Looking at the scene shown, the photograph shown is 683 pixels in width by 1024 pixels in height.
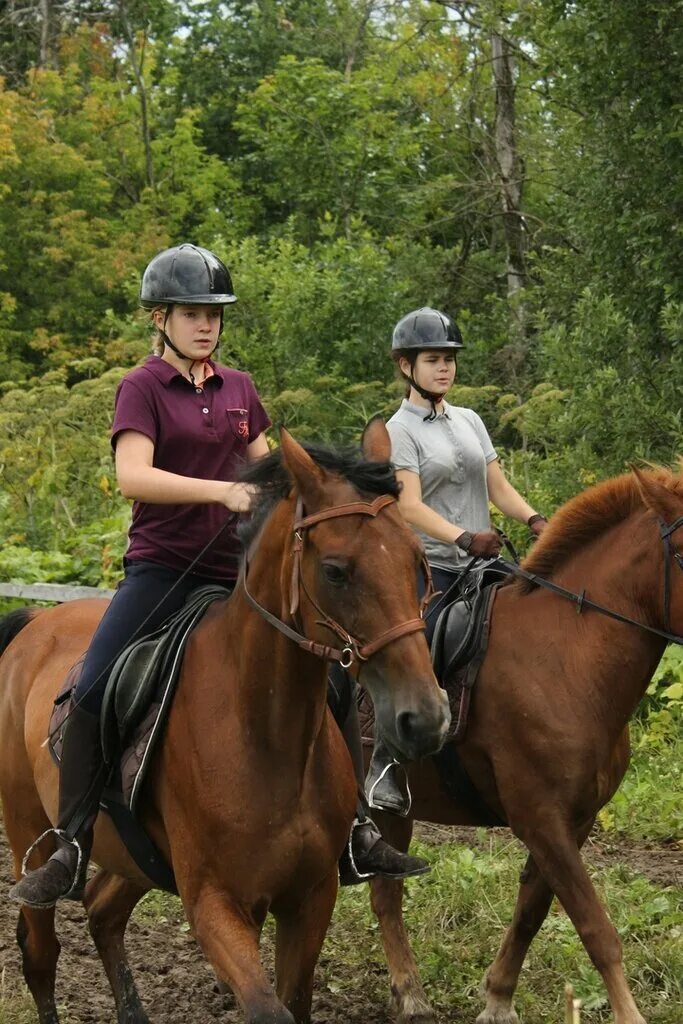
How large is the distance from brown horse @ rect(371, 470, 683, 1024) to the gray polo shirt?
55cm

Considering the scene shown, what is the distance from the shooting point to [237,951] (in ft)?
13.1

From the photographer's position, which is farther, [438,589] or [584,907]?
[438,589]

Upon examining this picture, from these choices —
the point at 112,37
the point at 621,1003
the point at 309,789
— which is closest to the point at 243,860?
the point at 309,789

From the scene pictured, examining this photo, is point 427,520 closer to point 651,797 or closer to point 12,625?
point 12,625

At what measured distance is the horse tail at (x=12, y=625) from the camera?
613 centimetres

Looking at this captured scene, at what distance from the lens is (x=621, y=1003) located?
4676 millimetres

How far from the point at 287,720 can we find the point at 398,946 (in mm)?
2130

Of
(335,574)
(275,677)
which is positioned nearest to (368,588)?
(335,574)

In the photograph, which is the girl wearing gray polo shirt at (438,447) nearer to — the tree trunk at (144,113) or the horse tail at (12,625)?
the horse tail at (12,625)

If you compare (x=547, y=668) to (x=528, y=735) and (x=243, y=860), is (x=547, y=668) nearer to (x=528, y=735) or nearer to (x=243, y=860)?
(x=528, y=735)

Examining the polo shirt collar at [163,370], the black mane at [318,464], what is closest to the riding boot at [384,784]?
the black mane at [318,464]

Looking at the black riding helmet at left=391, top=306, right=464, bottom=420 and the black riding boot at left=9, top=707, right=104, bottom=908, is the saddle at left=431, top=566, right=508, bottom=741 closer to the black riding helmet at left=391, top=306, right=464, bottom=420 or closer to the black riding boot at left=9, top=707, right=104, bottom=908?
the black riding helmet at left=391, top=306, right=464, bottom=420

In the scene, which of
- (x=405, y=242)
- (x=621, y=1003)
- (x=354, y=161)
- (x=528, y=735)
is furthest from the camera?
(x=354, y=161)

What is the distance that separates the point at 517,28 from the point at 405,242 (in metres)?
8.89
